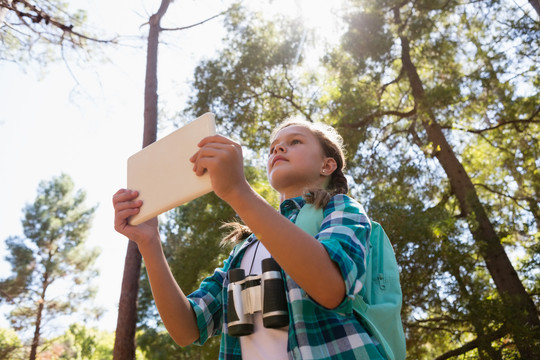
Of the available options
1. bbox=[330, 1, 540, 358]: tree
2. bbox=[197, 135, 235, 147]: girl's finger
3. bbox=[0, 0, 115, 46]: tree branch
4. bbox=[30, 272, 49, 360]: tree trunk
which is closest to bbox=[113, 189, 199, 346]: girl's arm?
bbox=[197, 135, 235, 147]: girl's finger

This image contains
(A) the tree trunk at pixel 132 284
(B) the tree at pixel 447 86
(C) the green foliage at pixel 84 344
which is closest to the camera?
(A) the tree trunk at pixel 132 284

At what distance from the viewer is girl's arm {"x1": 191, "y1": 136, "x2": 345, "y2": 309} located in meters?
0.92

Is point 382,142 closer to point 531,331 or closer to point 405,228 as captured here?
point 405,228

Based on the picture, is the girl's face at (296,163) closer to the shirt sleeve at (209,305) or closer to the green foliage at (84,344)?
the shirt sleeve at (209,305)

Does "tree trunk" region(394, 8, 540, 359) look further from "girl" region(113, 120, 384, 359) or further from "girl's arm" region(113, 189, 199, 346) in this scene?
"girl's arm" region(113, 189, 199, 346)

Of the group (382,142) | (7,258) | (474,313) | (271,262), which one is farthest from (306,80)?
(7,258)

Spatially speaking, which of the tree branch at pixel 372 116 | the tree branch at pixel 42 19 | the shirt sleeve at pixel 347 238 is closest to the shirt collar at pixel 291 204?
the shirt sleeve at pixel 347 238

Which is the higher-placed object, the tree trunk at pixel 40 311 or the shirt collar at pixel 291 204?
the tree trunk at pixel 40 311

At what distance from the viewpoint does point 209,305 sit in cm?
142

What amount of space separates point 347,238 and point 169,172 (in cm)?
46

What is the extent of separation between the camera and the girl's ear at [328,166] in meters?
1.56

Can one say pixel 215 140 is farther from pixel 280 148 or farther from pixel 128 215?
pixel 280 148

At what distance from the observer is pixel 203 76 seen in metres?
8.02

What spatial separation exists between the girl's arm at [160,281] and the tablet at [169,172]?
0.06m
